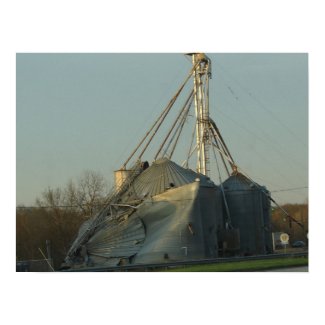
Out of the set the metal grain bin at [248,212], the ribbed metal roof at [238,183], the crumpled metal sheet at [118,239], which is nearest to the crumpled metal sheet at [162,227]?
the crumpled metal sheet at [118,239]

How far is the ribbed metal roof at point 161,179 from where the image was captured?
144ft

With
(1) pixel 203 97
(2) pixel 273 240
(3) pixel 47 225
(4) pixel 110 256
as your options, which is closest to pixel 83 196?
(3) pixel 47 225

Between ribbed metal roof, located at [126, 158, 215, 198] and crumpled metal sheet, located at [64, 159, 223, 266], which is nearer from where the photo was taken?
crumpled metal sheet, located at [64, 159, 223, 266]

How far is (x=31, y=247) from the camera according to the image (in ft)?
146

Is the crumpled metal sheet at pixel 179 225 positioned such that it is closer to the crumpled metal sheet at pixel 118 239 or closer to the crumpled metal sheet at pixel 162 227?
the crumpled metal sheet at pixel 162 227

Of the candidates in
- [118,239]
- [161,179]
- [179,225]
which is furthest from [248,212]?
[118,239]

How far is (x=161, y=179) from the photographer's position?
146ft

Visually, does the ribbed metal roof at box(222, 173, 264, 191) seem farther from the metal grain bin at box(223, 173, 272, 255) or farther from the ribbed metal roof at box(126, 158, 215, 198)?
the ribbed metal roof at box(126, 158, 215, 198)

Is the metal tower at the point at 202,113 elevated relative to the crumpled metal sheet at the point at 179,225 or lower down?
elevated

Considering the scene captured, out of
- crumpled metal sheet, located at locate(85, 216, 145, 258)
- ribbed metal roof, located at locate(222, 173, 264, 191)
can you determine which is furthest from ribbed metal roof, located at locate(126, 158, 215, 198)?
ribbed metal roof, located at locate(222, 173, 264, 191)

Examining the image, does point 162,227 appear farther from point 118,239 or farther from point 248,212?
point 248,212

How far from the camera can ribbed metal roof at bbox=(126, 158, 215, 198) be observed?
44000 millimetres

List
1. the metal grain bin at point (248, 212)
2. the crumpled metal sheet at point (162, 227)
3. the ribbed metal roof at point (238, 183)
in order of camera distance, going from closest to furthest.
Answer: the crumpled metal sheet at point (162, 227)
the metal grain bin at point (248, 212)
the ribbed metal roof at point (238, 183)

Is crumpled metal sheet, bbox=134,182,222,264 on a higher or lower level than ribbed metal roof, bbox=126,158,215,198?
lower
